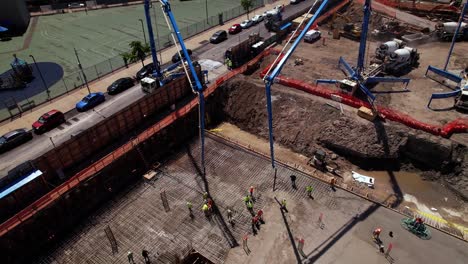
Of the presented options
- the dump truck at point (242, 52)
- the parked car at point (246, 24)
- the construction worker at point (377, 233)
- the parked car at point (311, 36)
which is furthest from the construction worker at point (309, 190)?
the parked car at point (246, 24)

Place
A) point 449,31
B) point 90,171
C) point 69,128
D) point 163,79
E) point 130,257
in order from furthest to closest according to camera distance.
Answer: point 449,31, point 163,79, point 69,128, point 90,171, point 130,257

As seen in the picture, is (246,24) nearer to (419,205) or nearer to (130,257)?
(419,205)

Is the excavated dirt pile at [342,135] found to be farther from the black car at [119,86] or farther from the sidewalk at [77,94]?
the sidewalk at [77,94]

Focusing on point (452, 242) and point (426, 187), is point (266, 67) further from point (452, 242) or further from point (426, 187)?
point (452, 242)

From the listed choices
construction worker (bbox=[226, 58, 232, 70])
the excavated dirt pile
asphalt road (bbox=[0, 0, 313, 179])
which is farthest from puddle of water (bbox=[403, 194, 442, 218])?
asphalt road (bbox=[0, 0, 313, 179])

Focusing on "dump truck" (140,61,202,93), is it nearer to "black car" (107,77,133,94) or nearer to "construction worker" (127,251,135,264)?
"black car" (107,77,133,94)

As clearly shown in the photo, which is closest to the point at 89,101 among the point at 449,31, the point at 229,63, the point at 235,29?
the point at 229,63

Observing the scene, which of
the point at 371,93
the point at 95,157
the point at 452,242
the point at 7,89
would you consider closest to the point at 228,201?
the point at 95,157
